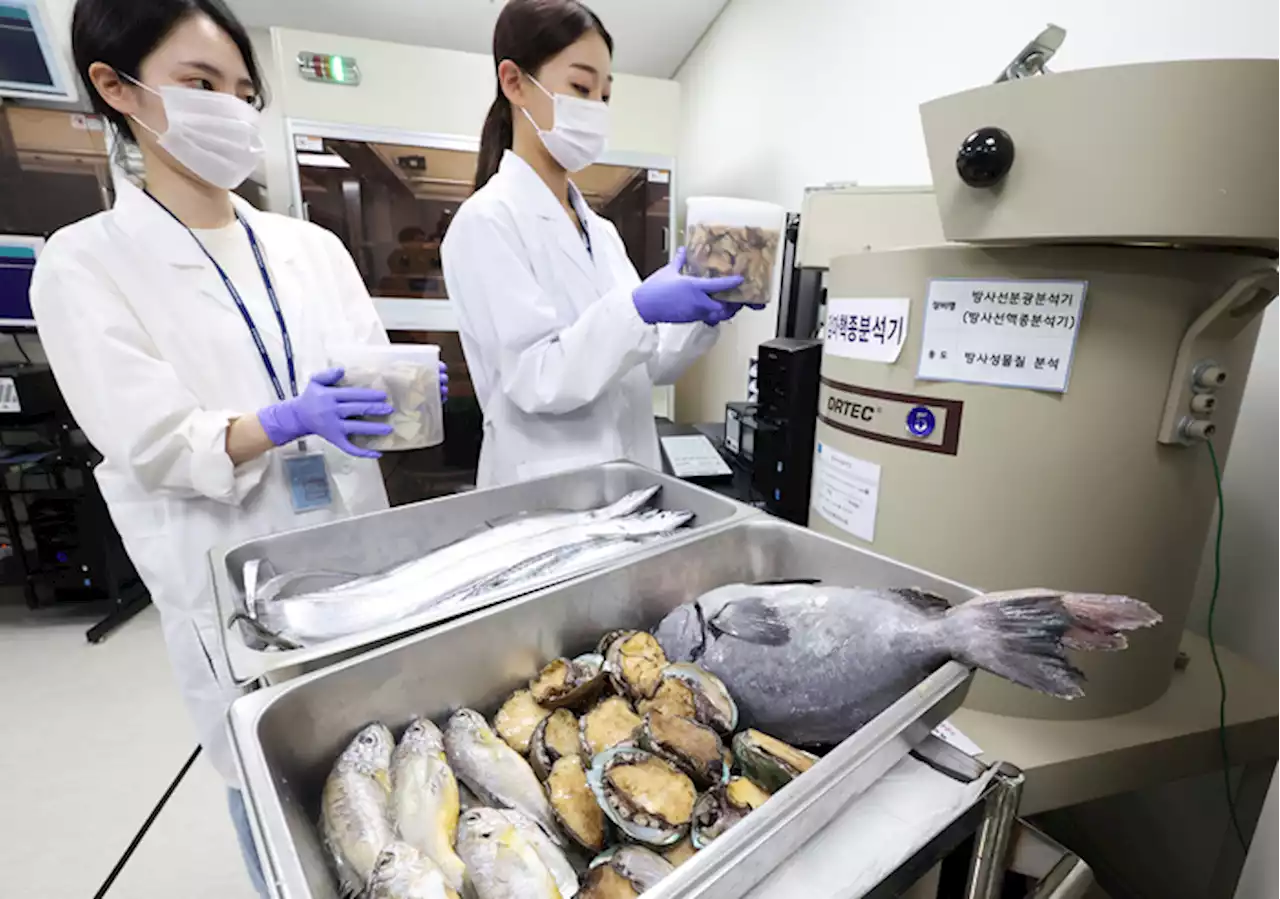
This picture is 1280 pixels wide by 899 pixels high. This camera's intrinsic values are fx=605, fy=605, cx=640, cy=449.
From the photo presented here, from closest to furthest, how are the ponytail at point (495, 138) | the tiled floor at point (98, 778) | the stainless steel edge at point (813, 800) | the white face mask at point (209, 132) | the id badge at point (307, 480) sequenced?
1. the stainless steel edge at point (813, 800)
2. the white face mask at point (209, 132)
3. the id badge at point (307, 480)
4. the ponytail at point (495, 138)
5. the tiled floor at point (98, 778)

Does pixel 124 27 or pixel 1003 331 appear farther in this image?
pixel 124 27

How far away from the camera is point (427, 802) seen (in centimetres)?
47

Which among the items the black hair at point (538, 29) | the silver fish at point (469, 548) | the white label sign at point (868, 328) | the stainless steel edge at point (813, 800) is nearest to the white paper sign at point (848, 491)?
the white label sign at point (868, 328)

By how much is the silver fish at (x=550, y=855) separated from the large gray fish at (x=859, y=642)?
224 mm

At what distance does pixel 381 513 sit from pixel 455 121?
7.85 feet

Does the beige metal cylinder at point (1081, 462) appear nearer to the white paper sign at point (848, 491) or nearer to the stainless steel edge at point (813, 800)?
the white paper sign at point (848, 491)

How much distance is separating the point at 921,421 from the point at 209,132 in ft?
4.10

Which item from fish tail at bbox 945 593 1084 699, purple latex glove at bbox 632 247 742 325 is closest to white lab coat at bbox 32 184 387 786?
purple latex glove at bbox 632 247 742 325

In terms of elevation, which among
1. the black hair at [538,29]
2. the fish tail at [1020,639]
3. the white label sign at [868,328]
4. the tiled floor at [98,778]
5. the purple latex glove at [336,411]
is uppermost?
the black hair at [538,29]

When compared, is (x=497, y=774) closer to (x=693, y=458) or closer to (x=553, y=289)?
(x=553, y=289)

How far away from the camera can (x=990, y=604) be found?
0.54m

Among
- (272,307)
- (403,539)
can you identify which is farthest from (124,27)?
(403,539)

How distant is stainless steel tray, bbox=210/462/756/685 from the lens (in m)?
0.54

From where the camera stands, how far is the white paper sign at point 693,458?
1.60m
